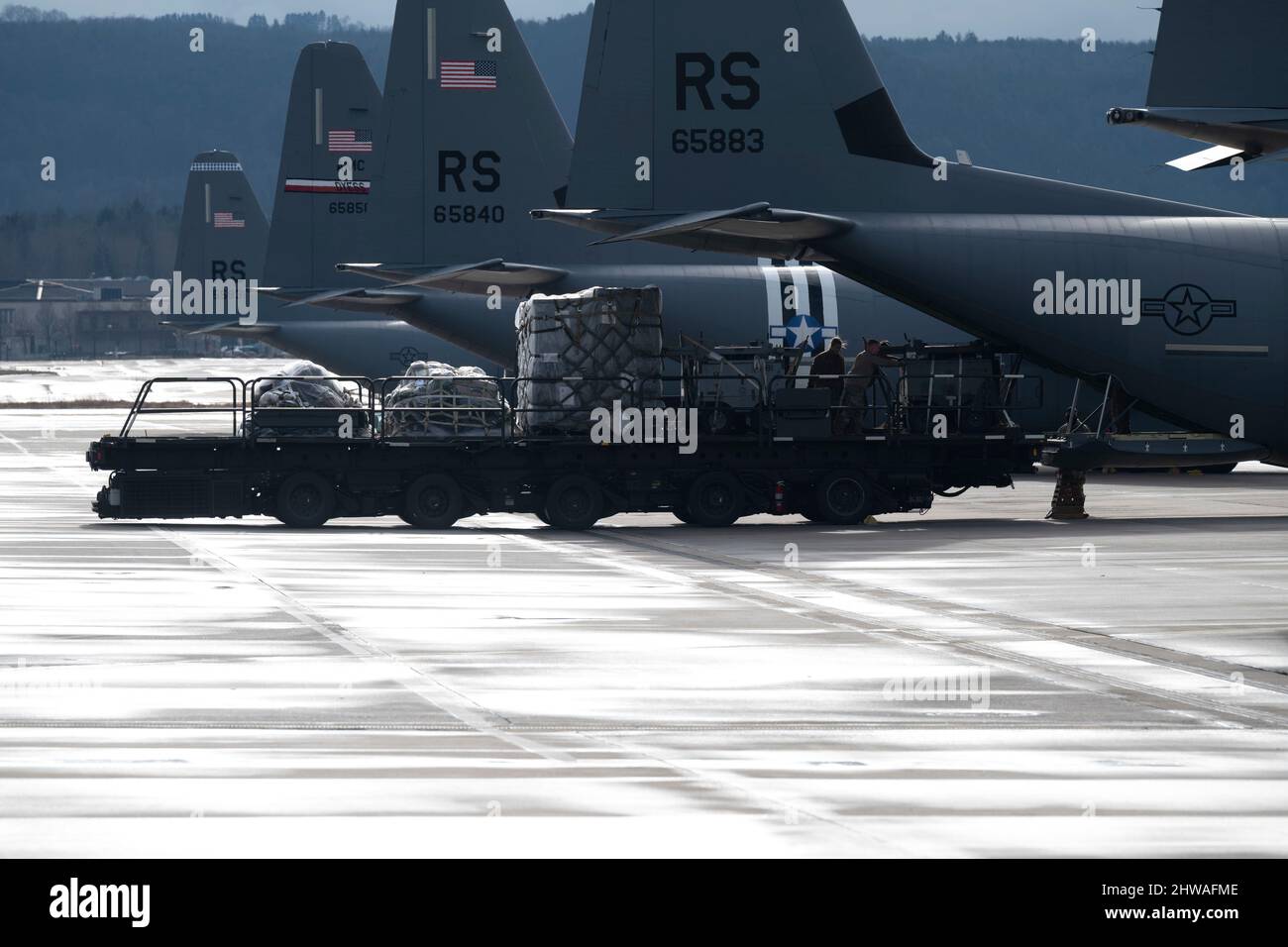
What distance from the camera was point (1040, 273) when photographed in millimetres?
30812

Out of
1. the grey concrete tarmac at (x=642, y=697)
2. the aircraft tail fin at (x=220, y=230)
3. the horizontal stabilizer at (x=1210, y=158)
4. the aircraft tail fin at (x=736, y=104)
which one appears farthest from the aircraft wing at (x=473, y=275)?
the aircraft tail fin at (x=220, y=230)

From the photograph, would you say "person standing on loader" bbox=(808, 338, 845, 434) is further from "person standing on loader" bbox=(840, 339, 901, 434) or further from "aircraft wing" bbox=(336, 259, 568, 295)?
"aircraft wing" bbox=(336, 259, 568, 295)

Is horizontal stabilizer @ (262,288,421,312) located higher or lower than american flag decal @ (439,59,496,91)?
lower

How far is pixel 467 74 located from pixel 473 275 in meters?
5.53

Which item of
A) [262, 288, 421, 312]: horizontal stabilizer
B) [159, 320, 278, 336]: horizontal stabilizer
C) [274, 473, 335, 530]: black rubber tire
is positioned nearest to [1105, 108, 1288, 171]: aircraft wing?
[274, 473, 335, 530]: black rubber tire

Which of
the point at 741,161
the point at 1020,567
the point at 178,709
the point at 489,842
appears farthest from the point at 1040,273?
the point at 489,842

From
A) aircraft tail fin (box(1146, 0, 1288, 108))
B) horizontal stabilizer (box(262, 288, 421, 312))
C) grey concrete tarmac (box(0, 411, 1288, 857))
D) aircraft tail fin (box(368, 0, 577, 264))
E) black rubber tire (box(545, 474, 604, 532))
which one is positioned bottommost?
grey concrete tarmac (box(0, 411, 1288, 857))

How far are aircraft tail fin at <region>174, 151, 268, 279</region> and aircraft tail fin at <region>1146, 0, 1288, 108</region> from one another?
152ft

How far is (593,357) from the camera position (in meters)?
28.9

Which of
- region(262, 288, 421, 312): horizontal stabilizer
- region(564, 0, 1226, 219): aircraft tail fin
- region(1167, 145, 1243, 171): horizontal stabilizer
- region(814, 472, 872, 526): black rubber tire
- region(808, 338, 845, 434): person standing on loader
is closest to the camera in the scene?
region(1167, 145, 1243, 171): horizontal stabilizer

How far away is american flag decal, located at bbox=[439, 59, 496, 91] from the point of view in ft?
139

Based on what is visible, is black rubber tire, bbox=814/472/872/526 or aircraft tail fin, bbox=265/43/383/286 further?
aircraft tail fin, bbox=265/43/383/286

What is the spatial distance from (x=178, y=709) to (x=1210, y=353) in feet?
72.0

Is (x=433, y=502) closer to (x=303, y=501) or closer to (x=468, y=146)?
(x=303, y=501)
